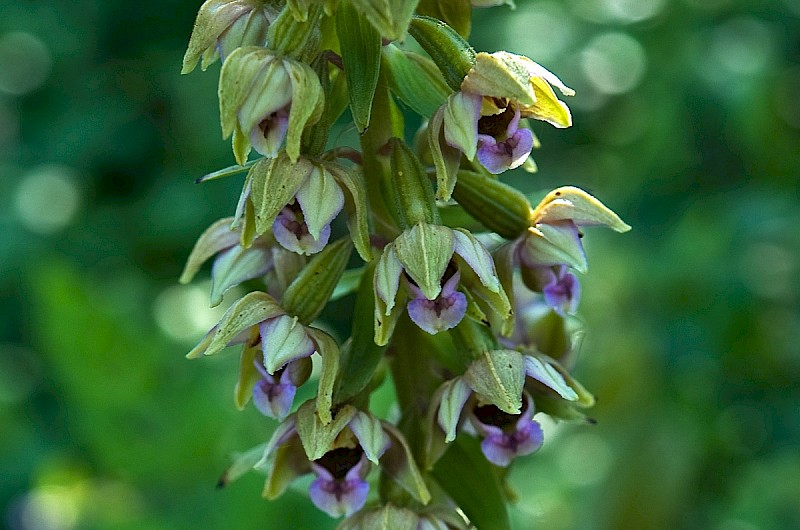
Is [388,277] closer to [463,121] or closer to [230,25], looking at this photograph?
[463,121]

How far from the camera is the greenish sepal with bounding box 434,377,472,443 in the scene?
1975 mm

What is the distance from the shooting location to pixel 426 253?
1879 millimetres

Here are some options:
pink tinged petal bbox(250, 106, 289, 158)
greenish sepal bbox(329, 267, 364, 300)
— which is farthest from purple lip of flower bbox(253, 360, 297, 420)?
pink tinged petal bbox(250, 106, 289, 158)

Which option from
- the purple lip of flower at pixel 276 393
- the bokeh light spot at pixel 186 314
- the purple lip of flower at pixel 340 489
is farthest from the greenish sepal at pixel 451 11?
the bokeh light spot at pixel 186 314

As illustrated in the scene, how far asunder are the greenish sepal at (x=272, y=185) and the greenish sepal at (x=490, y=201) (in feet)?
1.17

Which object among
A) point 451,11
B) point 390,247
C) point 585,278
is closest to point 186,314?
point 585,278

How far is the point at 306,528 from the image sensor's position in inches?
147

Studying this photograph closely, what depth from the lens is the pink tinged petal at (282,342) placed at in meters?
1.94

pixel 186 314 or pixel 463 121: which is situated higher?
pixel 463 121

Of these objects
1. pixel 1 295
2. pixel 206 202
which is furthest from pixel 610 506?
pixel 1 295

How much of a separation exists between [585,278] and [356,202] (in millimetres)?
2900

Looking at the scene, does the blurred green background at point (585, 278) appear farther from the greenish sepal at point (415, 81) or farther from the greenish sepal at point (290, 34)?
the greenish sepal at point (290, 34)

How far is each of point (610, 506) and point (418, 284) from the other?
7.33ft

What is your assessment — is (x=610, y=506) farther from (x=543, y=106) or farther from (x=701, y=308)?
(x=543, y=106)
